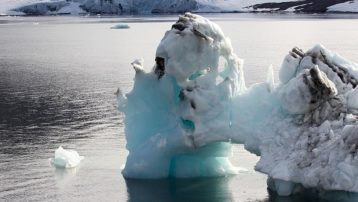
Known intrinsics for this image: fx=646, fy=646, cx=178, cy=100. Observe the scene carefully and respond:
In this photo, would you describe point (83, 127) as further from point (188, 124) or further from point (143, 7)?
point (143, 7)

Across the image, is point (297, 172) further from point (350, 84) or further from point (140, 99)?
point (140, 99)

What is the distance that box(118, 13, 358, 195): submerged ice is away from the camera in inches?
635

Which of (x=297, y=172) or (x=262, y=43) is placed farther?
(x=262, y=43)

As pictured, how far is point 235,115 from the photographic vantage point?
18625 millimetres

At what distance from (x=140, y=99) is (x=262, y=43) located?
188ft

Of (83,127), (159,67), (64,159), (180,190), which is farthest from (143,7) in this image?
(180,190)

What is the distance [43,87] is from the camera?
43.4 m

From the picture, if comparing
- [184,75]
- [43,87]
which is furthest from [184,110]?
[43,87]

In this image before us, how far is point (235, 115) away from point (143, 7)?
154324mm

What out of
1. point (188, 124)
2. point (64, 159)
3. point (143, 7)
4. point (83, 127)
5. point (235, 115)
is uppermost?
point (235, 115)

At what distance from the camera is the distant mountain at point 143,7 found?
538 ft

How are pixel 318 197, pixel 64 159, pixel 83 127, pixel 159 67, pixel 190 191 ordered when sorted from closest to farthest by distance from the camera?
pixel 318 197
pixel 190 191
pixel 159 67
pixel 64 159
pixel 83 127

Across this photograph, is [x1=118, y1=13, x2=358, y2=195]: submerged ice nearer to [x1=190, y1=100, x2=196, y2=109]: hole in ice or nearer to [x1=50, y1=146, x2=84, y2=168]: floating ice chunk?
[x1=190, y1=100, x2=196, y2=109]: hole in ice

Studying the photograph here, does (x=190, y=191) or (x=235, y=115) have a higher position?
(x=235, y=115)
